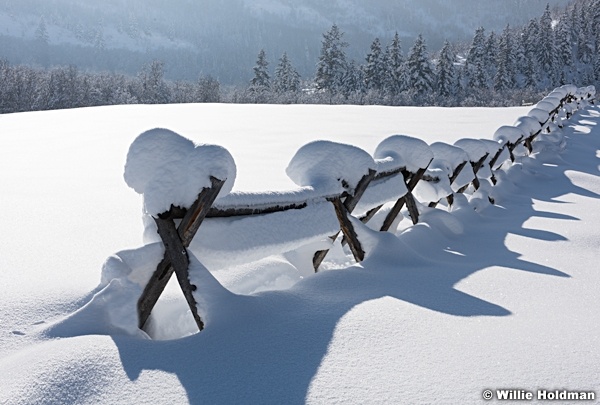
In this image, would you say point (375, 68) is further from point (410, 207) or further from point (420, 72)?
point (410, 207)

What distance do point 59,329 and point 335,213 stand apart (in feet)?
6.47

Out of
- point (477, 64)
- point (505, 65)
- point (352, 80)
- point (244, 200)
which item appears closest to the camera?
point (244, 200)

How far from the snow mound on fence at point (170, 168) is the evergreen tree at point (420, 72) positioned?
62.5m

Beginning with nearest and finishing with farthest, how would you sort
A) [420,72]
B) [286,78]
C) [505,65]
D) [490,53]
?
1. [420,72]
2. [286,78]
3. [505,65]
4. [490,53]

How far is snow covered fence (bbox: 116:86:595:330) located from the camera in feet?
6.97

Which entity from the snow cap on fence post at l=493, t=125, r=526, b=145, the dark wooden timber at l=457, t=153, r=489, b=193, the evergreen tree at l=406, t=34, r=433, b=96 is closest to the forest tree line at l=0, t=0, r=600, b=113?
the evergreen tree at l=406, t=34, r=433, b=96

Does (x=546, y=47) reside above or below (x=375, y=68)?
above

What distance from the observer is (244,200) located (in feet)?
8.43

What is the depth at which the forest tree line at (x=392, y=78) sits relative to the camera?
60938 mm

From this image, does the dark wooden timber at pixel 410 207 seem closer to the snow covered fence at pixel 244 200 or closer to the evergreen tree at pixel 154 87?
the snow covered fence at pixel 244 200

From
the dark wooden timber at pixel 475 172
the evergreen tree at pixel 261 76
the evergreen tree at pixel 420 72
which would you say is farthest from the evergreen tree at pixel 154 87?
the dark wooden timber at pixel 475 172

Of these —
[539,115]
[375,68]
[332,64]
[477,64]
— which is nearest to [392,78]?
[375,68]

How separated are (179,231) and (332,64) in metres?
66.7

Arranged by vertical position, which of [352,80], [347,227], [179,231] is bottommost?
[347,227]
